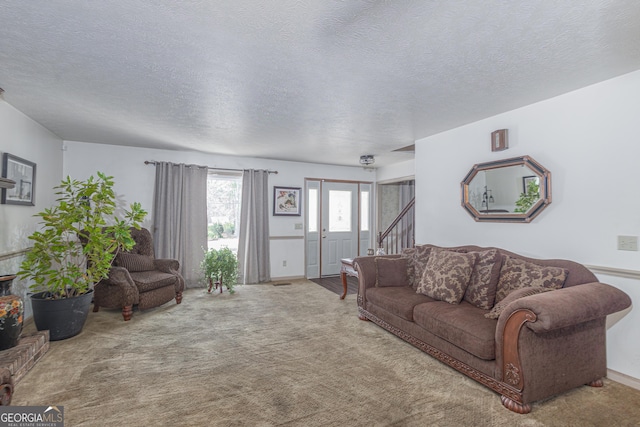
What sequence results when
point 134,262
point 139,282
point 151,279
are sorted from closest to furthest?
point 139,282 → point 151,279 → point 134,262

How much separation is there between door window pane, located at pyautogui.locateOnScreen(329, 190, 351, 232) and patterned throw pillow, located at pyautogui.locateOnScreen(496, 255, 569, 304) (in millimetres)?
3917

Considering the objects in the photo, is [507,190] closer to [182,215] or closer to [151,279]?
[151,279]

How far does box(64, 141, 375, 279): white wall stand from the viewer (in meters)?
4.67

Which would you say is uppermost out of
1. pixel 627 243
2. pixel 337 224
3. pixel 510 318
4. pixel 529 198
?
pixel 529 198

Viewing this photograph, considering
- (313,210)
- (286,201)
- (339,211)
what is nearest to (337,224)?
(339,211)

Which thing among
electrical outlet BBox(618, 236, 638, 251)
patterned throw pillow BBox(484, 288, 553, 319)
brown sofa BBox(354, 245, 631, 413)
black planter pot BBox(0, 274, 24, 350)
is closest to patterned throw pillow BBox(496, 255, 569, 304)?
brown sofa BBox(354, 245, 631, 413)

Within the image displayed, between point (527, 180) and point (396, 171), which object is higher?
point (396, 171)

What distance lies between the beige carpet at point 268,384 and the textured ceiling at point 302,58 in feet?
7.48

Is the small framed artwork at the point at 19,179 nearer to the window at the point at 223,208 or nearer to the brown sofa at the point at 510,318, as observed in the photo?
the window at the point at 223,208

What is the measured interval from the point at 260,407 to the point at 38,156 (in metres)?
3.98

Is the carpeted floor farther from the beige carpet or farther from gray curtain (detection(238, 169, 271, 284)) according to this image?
the beige carpet

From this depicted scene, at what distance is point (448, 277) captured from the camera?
9.49 feet

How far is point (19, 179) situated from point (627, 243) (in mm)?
5538

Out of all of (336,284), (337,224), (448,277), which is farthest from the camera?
(337,224)
